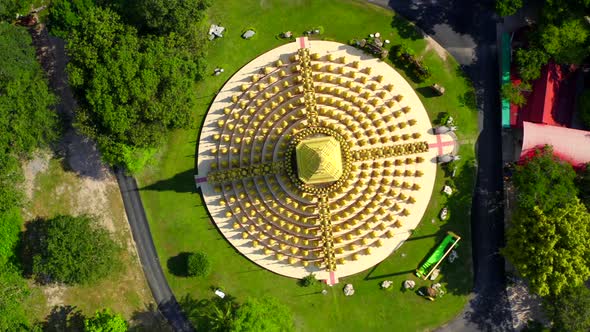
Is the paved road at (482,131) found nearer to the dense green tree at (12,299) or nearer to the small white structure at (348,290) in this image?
the small white structure at (348,290)

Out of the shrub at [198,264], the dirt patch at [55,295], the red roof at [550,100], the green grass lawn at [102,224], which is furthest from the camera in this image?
the dirt patch at [55,295]

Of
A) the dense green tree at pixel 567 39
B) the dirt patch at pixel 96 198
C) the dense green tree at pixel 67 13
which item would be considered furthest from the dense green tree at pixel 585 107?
the dense green tree at pixel 67 13

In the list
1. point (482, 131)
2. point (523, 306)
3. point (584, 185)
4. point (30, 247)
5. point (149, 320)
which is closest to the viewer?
point (584, 185)

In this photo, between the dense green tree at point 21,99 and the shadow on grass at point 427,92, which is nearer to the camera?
the dense green tree at point 21,99

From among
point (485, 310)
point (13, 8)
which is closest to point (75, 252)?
point (13, 8)

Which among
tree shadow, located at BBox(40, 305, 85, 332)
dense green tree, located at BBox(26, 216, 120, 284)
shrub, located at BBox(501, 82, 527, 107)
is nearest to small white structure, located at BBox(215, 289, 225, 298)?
dense green tree, located at BBox(26, 216, 120, 284)

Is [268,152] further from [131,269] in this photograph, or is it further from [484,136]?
[484,136]

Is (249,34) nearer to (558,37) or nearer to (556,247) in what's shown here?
(558,37)
